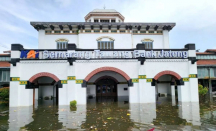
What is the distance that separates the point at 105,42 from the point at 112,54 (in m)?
5.81

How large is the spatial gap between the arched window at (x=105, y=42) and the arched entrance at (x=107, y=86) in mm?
3297

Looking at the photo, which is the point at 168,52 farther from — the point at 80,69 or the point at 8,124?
the point at 8,124

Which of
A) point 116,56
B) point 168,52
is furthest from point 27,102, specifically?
point 168,52

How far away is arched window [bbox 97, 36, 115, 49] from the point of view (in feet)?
66.9

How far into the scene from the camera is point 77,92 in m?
14.5

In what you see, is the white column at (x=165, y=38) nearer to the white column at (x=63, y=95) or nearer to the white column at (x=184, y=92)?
the white column at (x=184, y=92)

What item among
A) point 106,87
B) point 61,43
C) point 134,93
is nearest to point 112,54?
point 134,93

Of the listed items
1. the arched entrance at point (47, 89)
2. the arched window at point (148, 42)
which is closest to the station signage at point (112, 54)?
the arched entrance at point (47, 89)

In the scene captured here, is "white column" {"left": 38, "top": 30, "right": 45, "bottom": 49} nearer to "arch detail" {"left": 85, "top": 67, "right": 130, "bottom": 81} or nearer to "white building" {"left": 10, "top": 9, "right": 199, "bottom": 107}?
"white building" {"left": 10, "top": 9, "right": 199, "bottom": 107}

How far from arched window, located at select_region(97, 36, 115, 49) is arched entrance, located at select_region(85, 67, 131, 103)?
330 cm

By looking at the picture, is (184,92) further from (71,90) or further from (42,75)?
(42,75)

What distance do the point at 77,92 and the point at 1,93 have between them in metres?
8.11

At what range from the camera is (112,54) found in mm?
15039

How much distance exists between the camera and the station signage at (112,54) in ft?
48.1
